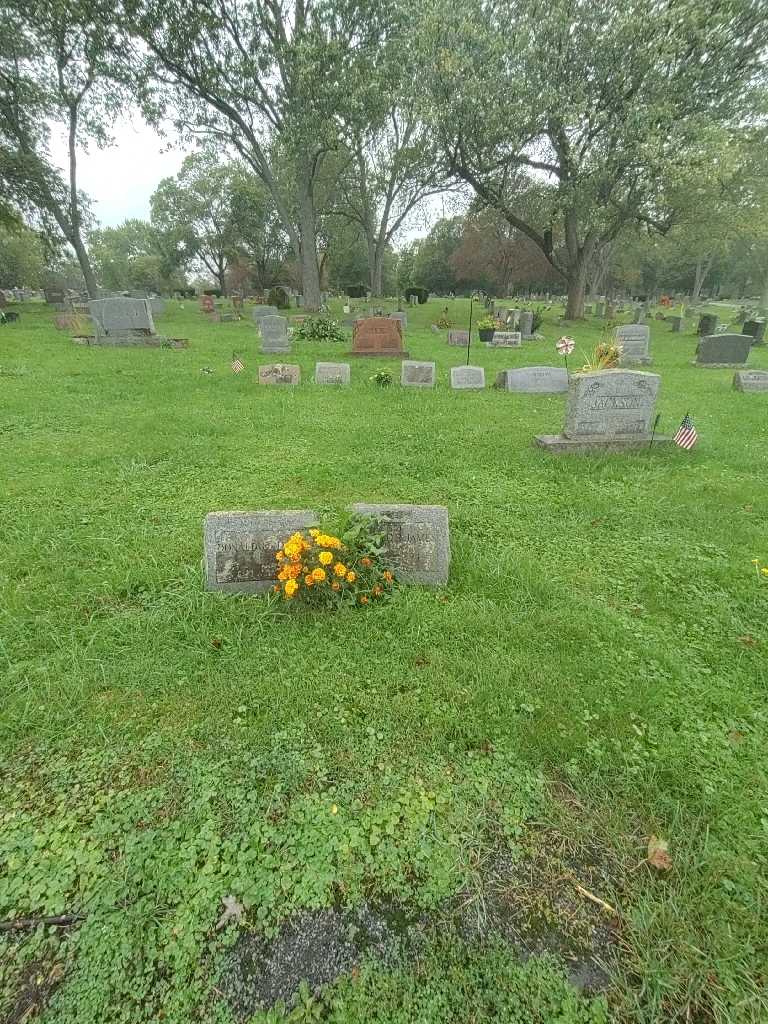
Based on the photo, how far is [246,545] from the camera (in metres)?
3.12

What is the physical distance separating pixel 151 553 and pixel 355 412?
4.90 meters

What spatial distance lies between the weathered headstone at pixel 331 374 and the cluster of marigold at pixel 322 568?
7.59m

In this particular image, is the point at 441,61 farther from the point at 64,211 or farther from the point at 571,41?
the point at 64,211

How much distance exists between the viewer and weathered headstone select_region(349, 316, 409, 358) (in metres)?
13.6

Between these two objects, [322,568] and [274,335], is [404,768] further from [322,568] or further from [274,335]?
[274,335]

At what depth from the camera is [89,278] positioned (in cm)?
2398

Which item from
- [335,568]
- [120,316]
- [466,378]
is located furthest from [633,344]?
[120,316]

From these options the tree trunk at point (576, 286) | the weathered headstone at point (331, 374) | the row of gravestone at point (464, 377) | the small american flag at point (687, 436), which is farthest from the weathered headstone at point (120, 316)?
the tree trunk at point (576, 286)

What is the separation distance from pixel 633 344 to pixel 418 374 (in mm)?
9046

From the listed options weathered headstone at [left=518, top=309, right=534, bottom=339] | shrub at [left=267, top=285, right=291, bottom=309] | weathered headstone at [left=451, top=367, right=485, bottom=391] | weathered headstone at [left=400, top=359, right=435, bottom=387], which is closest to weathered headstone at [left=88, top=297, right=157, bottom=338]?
weathered headstone at [left=400, top=359, right=435, bottom=387]

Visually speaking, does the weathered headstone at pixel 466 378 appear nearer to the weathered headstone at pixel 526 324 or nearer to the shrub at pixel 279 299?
the weathered headstone at pixel 526 324

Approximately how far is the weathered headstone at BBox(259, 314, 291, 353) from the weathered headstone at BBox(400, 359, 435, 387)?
5757 mm

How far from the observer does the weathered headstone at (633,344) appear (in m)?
14.3

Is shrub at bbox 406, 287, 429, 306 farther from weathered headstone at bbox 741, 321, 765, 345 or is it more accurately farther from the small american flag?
the small american flag
